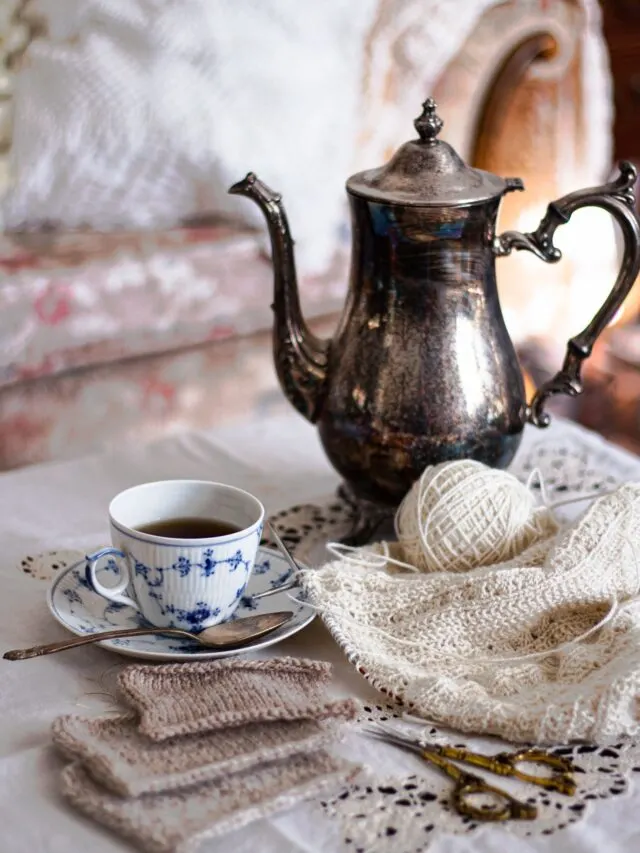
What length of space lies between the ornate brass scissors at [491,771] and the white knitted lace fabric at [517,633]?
1 centimetres

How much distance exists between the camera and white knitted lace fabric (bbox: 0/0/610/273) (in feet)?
4.16

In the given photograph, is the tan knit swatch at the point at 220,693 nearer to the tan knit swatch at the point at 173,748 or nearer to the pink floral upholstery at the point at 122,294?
the tan knit swatch at the point at 173,748

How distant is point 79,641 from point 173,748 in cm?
11

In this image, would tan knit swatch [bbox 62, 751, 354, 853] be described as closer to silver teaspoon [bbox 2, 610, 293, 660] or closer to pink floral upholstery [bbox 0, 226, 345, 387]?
silver teaspoon [bbox 2, 610, 293, 660]

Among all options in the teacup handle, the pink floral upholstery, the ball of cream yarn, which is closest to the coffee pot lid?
the ball of cream yarn

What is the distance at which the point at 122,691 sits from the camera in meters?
0.50

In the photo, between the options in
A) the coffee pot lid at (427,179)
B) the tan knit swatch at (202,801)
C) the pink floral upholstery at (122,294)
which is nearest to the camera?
the tan knit swatch at (202,801)

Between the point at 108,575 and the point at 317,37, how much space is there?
0.98 metres

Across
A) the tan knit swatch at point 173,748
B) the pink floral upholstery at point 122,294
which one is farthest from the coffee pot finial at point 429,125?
the pink floral upholstery at point 122,294

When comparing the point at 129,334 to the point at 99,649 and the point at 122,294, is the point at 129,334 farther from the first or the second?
the point at 99,649

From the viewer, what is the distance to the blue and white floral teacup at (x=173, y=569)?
549 millimetres

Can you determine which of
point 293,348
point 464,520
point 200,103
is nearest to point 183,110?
→ point 200,103

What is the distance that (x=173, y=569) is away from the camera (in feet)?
1.80

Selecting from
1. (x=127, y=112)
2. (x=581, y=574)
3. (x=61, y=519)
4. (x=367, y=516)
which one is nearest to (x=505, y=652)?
(x=581, y=574)
